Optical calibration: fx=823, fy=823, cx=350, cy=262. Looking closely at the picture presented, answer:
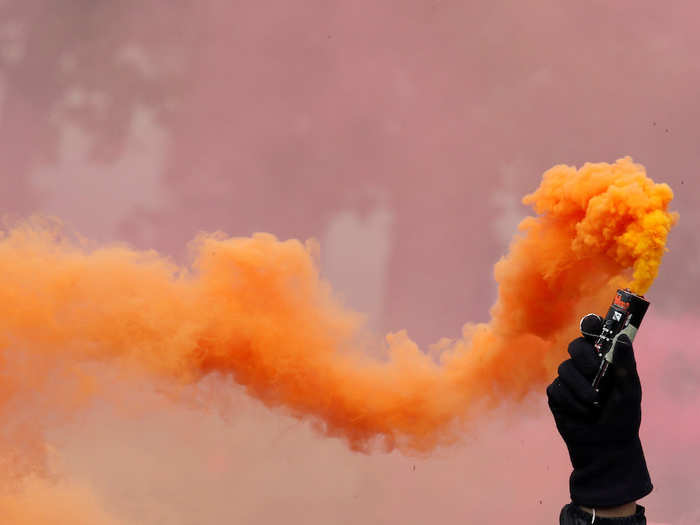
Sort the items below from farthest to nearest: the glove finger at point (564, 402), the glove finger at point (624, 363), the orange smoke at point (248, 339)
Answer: the orange smoke at point (248, 339) < the glove finger at point (564, 402) < the glove finger at point (624, 363)

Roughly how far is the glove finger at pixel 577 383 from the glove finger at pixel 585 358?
4 centimetres

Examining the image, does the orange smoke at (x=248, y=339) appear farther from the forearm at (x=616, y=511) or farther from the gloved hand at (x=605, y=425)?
the forearm at (x=616, y=511)

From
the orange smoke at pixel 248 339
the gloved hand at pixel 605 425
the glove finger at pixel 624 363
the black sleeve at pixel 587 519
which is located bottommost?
the black sleeve at pixel 587 519

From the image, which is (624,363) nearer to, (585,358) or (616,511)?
(585,358)

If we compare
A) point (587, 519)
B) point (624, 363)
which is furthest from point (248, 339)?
point (624, 363)

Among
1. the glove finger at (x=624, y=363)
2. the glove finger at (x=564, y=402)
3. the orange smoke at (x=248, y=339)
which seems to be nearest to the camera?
the glove finger at (x=624, y=363)

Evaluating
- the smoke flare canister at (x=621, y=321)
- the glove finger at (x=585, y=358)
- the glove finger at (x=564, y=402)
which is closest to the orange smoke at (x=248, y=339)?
the glove finger at (x=564, y=402)

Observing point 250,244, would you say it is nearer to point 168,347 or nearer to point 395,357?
point 168,347

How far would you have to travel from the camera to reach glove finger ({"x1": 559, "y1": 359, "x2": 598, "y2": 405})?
587 centimetres

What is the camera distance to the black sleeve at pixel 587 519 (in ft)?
19.5

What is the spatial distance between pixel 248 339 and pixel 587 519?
3782mm

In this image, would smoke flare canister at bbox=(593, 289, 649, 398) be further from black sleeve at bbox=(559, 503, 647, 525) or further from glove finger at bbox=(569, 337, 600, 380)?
black sleeve at bbox=(559, 503, 647, 525)

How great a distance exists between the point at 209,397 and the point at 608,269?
4.30 meters

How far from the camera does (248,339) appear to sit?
329 inches
